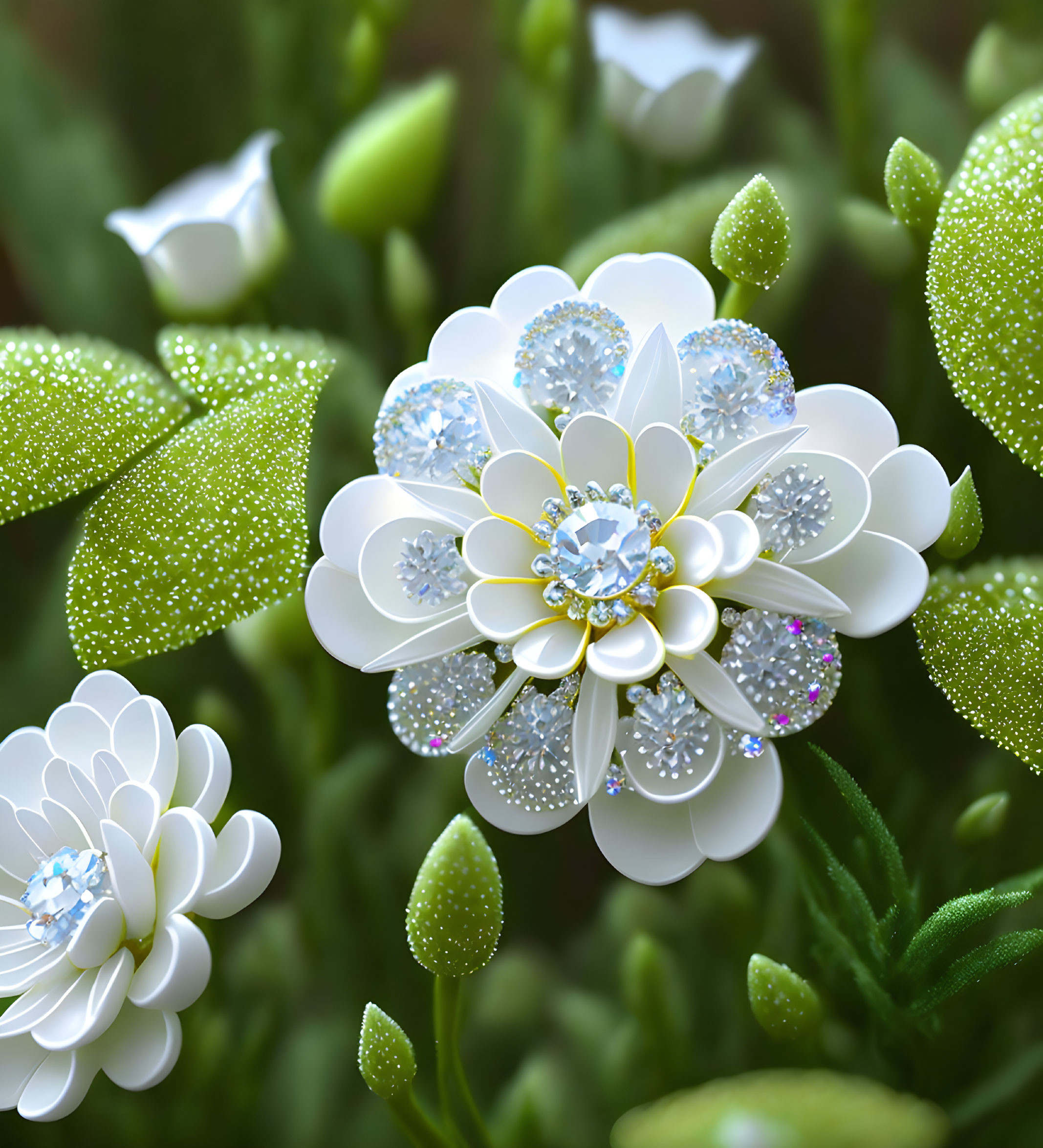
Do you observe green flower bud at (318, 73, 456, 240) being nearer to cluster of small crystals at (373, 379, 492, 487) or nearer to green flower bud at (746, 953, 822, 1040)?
cluster of small crystals at (373, 379, 492, 487)

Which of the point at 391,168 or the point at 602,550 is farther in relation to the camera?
the point at 391,168

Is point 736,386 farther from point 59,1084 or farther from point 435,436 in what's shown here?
point 59,1084

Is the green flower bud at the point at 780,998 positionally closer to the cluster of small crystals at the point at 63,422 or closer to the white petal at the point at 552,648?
the white petal at the point at 552,648

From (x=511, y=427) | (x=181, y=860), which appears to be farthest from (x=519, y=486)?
(x=181, y=860)

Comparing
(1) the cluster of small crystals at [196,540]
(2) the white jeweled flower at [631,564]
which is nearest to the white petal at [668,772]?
(2) the white jeweled flower at [631,564]

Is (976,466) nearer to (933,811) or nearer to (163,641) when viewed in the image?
(933,811)
